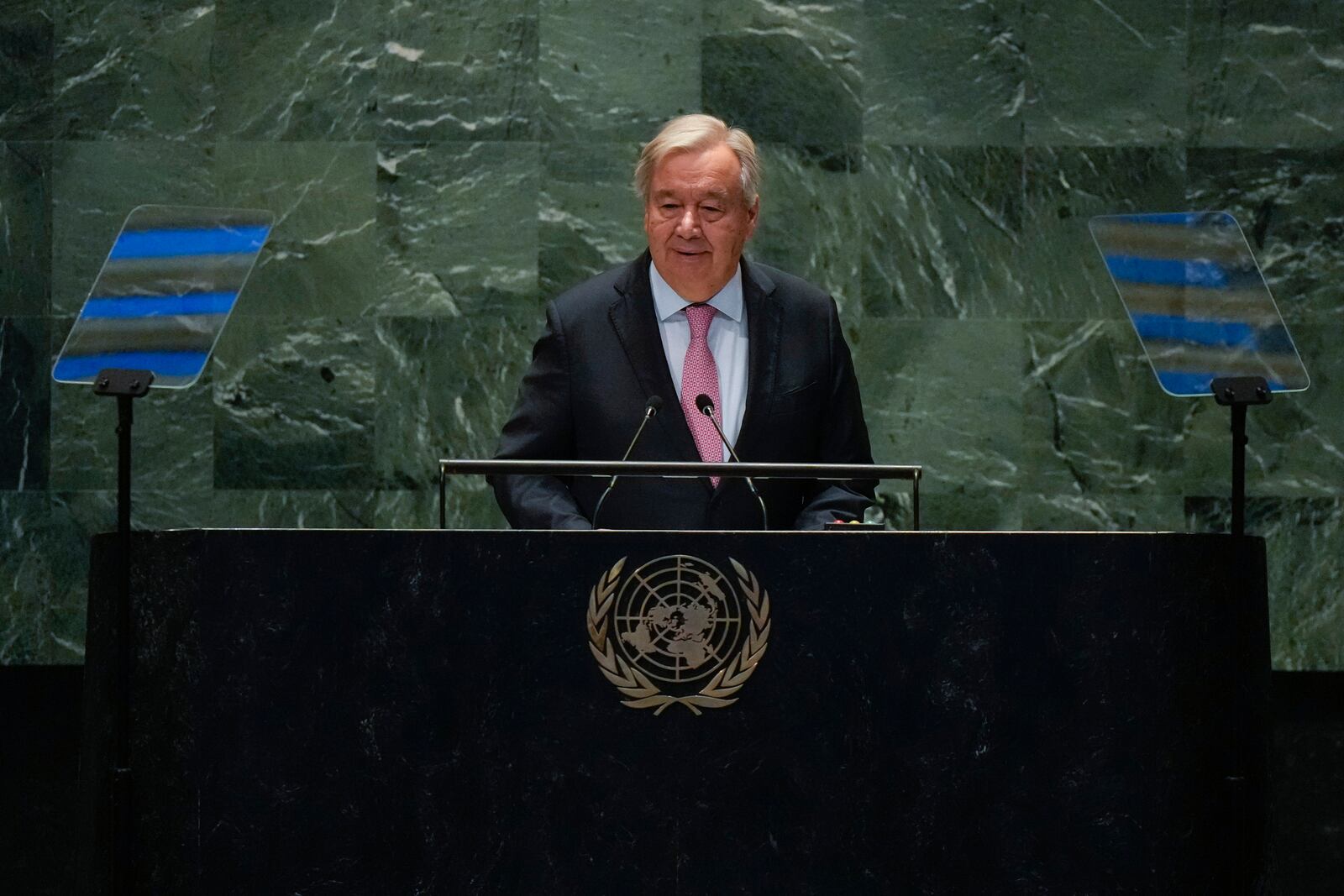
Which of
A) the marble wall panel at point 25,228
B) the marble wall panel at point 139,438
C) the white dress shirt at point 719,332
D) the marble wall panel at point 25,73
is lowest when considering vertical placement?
the marble wall panel at point 139,438

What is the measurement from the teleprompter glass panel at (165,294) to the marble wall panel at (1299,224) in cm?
351

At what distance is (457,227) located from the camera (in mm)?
5430

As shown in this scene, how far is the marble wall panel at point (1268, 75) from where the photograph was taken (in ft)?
17.7

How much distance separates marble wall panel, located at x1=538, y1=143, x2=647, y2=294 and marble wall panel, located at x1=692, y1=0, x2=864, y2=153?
37cm

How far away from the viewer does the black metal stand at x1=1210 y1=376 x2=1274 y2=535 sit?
2826mm

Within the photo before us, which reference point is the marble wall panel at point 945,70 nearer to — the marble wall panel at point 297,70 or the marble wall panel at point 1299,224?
the marble wall panel at point 1299,224

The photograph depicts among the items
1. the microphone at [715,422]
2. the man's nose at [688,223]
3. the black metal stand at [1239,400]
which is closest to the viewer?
the black metal stand at [1239,400]

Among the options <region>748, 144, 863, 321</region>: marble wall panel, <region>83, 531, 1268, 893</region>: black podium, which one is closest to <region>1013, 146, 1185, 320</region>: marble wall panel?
<region>748, 144, 863, 321</region>: marble wall panel

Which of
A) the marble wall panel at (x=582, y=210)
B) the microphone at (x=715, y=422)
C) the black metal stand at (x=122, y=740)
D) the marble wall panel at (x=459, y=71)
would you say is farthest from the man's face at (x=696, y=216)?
the marble wall panel at (x=459, y=71)

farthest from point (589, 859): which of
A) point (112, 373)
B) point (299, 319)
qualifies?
point (299, 319)

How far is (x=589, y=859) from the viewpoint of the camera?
2.49 meters

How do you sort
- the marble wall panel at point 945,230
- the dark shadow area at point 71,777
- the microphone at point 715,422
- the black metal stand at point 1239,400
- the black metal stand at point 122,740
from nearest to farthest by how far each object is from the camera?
the black metal stand at point 122,740
the black metal stand at point 1239,400
the microphone at point 715,422
the dark shadow area at point 71,777
the marble wall panel at point 945,230

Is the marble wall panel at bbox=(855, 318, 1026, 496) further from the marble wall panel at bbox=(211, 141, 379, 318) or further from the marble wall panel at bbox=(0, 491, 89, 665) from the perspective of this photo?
the marble wall panel at bbox=(0, 491, 89, 665)

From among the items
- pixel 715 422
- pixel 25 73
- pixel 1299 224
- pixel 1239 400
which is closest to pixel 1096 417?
pixel 1299 224
